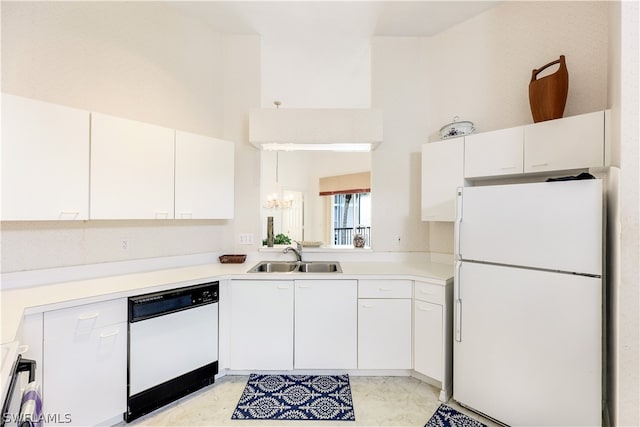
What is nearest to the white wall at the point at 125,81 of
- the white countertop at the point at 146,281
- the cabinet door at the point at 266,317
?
the white countertop at the point at 146,281

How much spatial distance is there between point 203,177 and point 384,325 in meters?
1.92

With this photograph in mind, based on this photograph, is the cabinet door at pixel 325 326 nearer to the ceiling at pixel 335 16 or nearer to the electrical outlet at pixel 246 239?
the electrical outlet at pixel 246 239

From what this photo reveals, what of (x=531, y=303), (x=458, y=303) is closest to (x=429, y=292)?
(x=458, y=303)

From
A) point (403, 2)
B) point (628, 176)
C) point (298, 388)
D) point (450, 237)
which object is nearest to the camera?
point (628, 176)

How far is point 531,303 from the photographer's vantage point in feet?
5.18

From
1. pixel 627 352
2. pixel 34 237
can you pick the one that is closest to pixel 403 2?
pixel 627 352

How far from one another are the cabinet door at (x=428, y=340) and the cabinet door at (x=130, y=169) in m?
2.08

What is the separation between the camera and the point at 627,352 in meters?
0.86

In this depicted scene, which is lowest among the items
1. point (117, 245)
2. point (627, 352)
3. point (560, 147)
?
point (627, 352)

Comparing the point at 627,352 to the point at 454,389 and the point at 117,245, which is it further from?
the point at 117,245

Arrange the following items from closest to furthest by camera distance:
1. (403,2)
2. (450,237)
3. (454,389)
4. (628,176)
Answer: (628,176) → (454,389) → (403,2) → (450,237)

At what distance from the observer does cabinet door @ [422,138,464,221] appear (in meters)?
2.24

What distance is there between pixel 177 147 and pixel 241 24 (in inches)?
56.4

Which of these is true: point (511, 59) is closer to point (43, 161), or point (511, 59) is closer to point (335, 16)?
point (335, 16)
